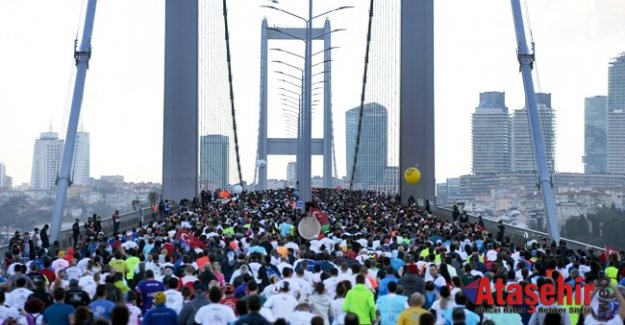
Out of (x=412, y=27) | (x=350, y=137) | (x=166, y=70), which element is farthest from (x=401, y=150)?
(x=350, y=137)

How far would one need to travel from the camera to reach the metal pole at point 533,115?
24.1 metres

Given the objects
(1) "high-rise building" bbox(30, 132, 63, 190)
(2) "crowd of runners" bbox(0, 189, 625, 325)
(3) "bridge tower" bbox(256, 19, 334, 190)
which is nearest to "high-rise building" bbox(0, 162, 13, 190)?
(1) "high-rise building" bbox(30, 132, 63, 190)

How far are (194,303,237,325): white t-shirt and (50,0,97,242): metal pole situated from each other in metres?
14.8

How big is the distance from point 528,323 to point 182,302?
3333 millimetres

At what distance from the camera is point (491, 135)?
2965 inches

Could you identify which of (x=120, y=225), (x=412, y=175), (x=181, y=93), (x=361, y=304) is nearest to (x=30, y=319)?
(x=361, y=304)


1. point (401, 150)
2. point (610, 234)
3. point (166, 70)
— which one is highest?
point (166, 70)

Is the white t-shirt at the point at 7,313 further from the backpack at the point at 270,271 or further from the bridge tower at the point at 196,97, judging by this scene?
the bridge tower at the point at 196,97

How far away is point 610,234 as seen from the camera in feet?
111

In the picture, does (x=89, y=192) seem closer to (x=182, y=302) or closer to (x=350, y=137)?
(x=182, y=302)

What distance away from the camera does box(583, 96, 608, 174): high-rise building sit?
47094 millimetres

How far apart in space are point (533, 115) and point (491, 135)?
51.4m

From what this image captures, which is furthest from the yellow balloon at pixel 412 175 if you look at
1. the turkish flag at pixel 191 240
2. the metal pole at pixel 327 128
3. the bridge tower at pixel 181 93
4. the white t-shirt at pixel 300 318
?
the metal pole at pixel 327 128

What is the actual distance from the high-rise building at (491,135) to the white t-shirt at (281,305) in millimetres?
60826
